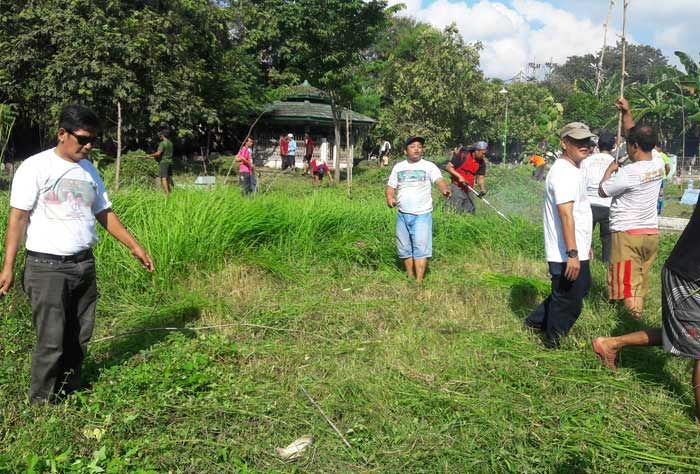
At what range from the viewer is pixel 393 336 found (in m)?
4.39

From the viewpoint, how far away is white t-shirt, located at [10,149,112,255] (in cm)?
307

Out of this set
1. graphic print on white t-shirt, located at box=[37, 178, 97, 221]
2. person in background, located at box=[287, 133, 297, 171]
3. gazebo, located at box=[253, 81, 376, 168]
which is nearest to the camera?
graphic print on white t-shirt, located at box=[37, 178, 97, 221]

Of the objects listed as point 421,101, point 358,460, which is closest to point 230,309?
point 358,460

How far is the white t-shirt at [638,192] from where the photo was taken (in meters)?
4.64

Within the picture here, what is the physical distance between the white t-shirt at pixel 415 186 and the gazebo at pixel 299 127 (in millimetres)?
20290

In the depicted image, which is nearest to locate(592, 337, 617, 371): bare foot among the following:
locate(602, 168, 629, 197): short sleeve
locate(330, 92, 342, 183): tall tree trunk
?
locate(602, 168, 629, 197): short sleeve

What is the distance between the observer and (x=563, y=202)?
12.4 ft

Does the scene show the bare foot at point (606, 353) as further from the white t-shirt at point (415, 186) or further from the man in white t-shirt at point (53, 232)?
the man in white t-shirt at point (53, 232)

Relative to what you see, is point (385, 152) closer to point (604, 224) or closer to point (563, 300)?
point (604, 224)

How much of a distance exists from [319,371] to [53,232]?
1.84 metres

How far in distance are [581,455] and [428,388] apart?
969 mm

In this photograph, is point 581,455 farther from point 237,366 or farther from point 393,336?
point 237,366

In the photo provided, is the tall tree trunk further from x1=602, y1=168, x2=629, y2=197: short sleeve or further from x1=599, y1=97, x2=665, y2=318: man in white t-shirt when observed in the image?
x1=599, y1=97, x2=665, y2=318: man in white t-shirt

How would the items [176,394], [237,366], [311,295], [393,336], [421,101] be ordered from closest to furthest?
1. [176,394]
2. [237,366]
3. [393,336]
4. [311,295]
5. [421,101]
